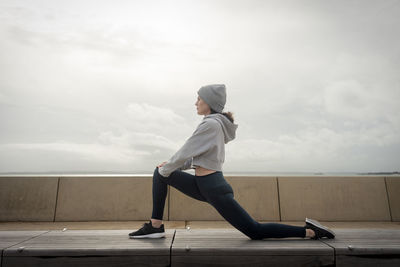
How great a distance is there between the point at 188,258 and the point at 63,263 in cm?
A: 97

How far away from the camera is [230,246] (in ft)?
7.32

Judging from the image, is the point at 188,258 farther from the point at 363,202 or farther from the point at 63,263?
the point at 363,202

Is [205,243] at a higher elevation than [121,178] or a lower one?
lower

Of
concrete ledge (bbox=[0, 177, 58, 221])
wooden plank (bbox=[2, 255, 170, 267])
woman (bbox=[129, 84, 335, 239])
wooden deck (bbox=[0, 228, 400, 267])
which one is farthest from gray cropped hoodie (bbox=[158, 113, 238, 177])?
concrete ledge (bbox=[0, 177, 58, 221])

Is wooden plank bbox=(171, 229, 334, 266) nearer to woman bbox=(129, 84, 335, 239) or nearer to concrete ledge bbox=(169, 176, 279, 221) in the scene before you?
woman bbox=(129, 84, 335, 239)

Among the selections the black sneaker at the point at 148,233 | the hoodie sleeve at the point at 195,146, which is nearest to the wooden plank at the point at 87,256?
the black sneaker at the point at 148,233

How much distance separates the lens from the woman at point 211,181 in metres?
2.47

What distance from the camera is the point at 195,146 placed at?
2547mm

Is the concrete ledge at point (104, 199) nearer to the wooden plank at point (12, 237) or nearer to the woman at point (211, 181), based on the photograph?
the wooden plank at point (12, 237)

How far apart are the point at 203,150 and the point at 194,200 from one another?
3291mm

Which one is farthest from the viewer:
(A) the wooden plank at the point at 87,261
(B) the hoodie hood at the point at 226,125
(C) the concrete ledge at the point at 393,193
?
(C) the concrete ledge at the point at 393,193

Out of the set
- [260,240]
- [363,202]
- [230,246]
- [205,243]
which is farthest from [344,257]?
[363,202]

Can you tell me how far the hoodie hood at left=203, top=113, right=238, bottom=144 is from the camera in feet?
8.93

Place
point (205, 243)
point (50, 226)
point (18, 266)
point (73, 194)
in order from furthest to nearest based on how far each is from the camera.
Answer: point (73, 194)
point (50, 226)
point (205, 243)
point (18, 266)
